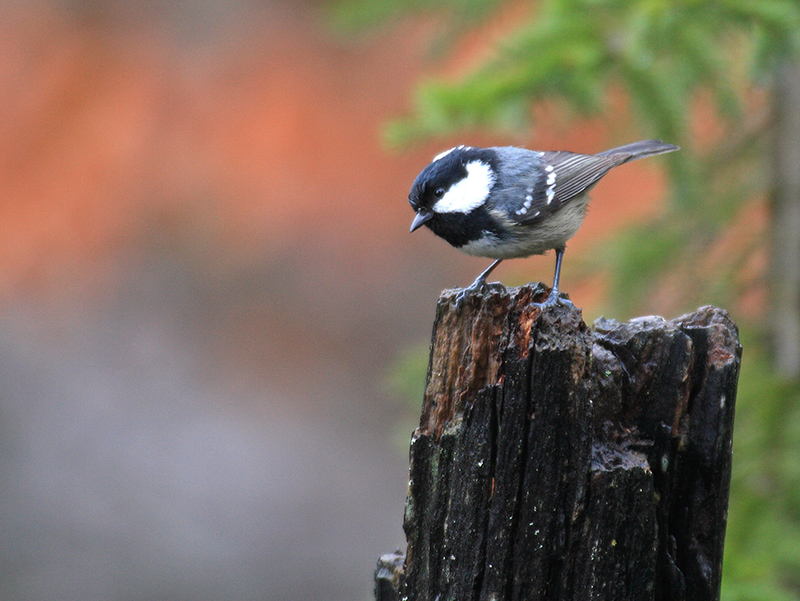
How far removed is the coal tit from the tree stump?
96cm

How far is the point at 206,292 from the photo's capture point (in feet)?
34.9

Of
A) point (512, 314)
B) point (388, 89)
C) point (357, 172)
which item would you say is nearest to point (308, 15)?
point (388, 89)

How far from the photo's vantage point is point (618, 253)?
4.13 meters

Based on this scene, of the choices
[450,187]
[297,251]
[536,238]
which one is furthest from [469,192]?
[297,251]

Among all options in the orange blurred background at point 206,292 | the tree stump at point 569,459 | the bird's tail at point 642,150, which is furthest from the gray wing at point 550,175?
the orange blurred background at point 206,292


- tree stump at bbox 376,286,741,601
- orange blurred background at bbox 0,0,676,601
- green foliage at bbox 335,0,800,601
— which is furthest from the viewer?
orange blurred background at bbox 0,0,676,601

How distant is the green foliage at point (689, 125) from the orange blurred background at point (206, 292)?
338cm

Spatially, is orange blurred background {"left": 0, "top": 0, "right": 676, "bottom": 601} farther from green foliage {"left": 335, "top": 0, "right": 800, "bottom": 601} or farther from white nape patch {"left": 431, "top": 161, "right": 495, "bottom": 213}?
white nape patch {"left": 431, "top": 161, "right": 495, "bottom": 213}

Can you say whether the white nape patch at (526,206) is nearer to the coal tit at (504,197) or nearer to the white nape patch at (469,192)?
the coal tit at (504,197)

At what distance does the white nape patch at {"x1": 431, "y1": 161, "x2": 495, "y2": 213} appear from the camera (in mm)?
3098

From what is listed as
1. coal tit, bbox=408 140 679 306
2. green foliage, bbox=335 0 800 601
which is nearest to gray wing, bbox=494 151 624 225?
coal tit, bbox=408 140 679 306

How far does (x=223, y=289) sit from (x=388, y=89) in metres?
4.59

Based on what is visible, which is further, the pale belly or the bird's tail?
the bird's tail

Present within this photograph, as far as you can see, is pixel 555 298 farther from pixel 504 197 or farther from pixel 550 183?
pixel 550 183
